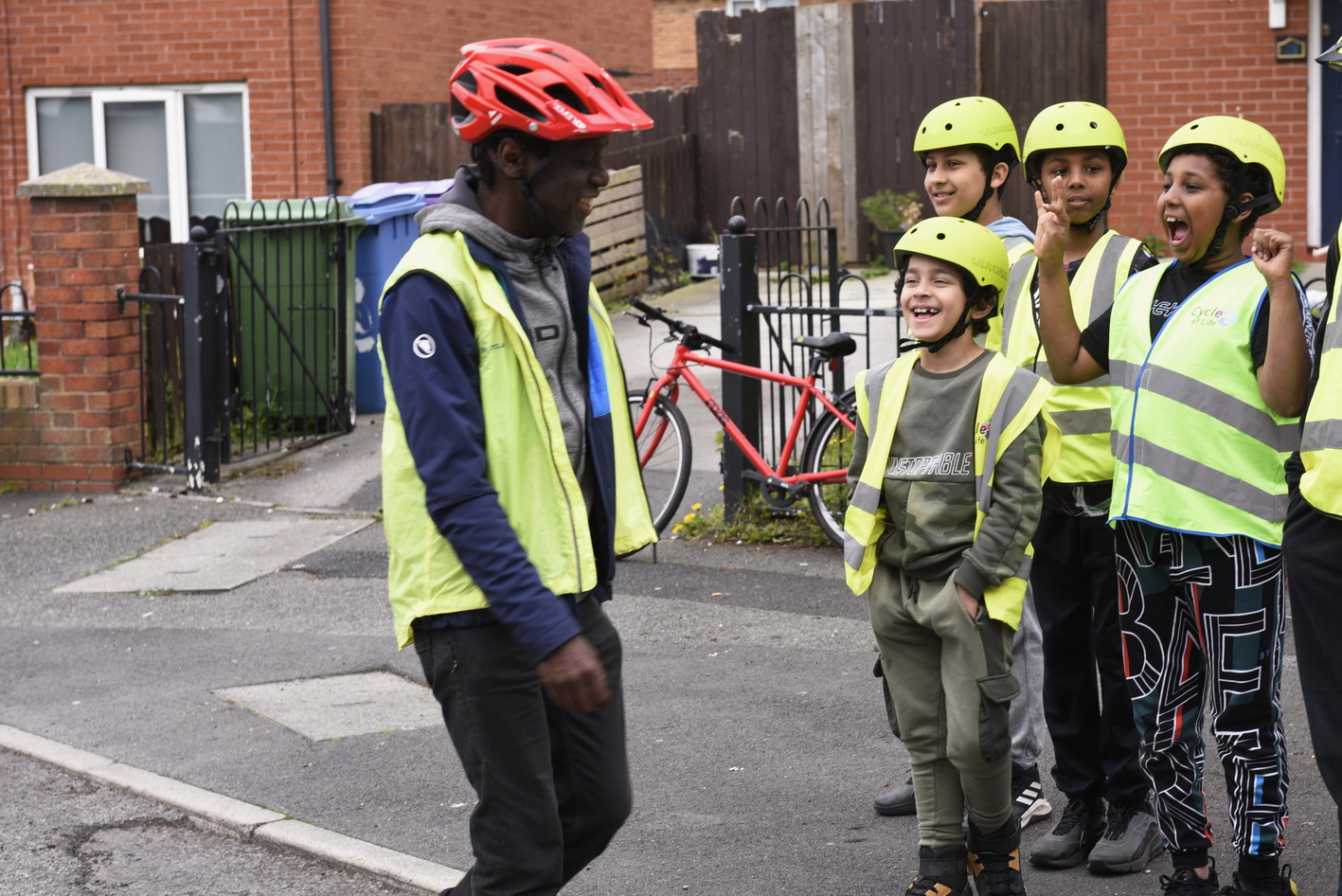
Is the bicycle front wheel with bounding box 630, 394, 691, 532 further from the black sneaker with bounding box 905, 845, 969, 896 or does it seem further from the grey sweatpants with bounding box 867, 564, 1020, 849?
the black sneaker with bounding box 905, 845, 969, 896

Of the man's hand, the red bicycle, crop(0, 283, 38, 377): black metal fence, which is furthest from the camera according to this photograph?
crop(0, 283, 38, 377): black metal fence

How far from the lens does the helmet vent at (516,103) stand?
281 centimetres

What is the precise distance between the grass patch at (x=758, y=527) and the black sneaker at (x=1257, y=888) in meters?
4.28

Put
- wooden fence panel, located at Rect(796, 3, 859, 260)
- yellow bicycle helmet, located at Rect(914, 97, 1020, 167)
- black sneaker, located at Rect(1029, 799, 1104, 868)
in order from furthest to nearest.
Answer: wooden fence panel, located at Rect(796, 3, 859, 260)
yellow bicycle helmet, located at Rect(914, 97, 1020, 167)
black sneaker, located at Rect(1029, 799, 1104, 868)

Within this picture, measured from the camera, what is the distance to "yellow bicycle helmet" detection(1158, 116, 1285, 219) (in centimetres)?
359

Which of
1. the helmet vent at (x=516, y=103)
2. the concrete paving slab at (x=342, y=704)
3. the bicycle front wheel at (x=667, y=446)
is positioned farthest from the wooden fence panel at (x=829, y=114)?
the helmet vent at (x=516, y=103)

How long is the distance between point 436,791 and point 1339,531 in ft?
9.52

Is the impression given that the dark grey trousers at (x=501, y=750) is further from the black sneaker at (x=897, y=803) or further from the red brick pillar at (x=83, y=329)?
the red brick pillar at (x=83, y=329)

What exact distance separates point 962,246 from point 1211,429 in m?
0.71

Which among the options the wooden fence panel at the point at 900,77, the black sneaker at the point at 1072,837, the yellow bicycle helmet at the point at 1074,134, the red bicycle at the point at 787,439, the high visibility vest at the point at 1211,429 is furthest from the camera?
the wooden fence panel at the point at 900,77

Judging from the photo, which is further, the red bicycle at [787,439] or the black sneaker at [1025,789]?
the red bicycle at [787,439]

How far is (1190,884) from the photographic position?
3.76 m

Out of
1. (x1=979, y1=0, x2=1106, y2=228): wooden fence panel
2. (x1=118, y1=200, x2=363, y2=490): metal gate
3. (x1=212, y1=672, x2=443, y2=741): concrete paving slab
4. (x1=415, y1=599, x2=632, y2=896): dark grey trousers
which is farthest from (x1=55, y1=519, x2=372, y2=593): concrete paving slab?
(x1=979, y1=0, x2=1106, y2=228): wooden fence panel

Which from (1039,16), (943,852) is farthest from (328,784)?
(1039,16)
